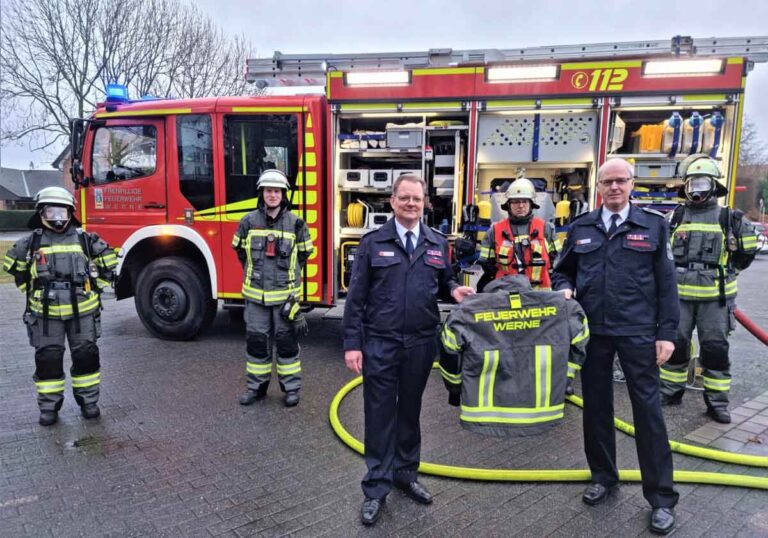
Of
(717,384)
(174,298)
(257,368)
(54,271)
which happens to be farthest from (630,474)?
(174,298)

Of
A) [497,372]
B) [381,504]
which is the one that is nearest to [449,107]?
[497,372]

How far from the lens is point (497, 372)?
8.70ft

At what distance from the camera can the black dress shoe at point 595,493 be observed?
2882mm

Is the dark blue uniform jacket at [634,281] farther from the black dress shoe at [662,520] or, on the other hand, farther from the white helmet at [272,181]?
the white helmet at [272,181]

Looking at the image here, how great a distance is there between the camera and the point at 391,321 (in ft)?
8.96

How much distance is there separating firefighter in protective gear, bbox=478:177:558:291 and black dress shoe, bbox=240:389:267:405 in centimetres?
226

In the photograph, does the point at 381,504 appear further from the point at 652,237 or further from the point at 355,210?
the point at 355,210

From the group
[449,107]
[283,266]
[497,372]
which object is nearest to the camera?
[497,372]

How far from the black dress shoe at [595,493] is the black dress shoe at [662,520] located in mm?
281

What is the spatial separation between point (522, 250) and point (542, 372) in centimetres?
173

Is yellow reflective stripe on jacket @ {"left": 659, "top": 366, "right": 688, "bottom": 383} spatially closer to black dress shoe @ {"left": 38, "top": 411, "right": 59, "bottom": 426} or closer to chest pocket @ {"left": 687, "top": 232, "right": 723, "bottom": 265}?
chest pocket @ {"left": 687, "top": 232, "right": 723, "bottom": 265}

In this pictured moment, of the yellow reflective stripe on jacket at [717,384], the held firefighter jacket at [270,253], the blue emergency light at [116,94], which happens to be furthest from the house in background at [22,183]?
the yellow reflective stripe on jacket at [717,384]

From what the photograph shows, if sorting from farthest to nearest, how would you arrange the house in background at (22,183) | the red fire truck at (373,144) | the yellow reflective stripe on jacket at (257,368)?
the house in background at (22,183)
the red fire truck at (373,144)
the yellow reflective stripe on jacket at (257,368)

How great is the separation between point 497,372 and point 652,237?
1068 mm
